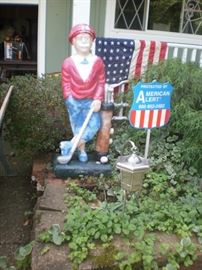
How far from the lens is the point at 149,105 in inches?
126

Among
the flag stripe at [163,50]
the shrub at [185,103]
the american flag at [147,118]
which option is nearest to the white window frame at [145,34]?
the flag stripe at [163,50]

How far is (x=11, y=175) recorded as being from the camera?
444 cm

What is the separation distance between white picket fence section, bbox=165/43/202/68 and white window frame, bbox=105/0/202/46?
25 cm

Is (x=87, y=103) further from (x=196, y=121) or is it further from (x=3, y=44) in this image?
(x=3, y=44)

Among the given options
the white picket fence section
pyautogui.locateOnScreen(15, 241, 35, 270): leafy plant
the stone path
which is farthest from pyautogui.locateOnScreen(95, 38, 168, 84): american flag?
pyautogui.locateOnScreen(15, 241, 35, 270): leafy plant

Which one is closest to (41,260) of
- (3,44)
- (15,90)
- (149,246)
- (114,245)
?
(114,245)

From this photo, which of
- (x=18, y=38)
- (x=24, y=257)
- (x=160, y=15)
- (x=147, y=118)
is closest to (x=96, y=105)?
(x=147, y=118)

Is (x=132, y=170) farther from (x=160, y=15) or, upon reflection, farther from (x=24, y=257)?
(x=160, y=15)

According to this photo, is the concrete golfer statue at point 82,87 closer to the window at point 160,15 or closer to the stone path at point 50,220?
the stone path at point 50,220

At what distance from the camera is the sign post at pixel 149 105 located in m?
3.13

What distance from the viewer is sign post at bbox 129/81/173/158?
3.13 meters

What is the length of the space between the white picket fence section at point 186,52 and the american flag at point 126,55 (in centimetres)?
19

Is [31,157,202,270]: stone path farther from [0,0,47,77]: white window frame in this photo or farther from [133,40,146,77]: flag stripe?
[0,0,47,77]: white window frame

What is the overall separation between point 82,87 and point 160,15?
3.35 meters
